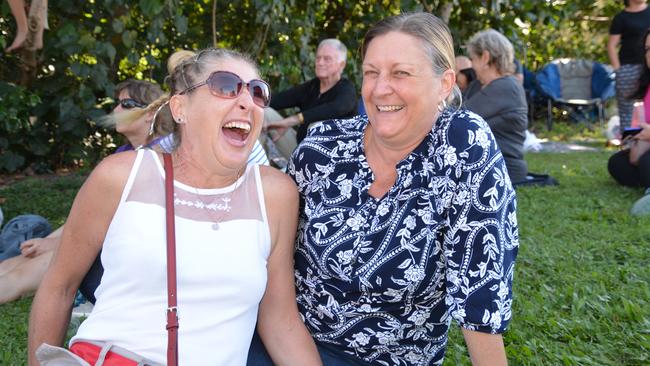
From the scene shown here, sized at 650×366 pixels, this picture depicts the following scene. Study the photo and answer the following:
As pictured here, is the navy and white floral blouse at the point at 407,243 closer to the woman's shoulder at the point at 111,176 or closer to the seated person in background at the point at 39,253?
the woman's shoulder at the point at 111,176

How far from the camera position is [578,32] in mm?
17859

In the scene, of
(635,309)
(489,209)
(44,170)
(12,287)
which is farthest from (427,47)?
(44,170)

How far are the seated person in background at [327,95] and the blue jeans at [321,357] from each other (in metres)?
5.32

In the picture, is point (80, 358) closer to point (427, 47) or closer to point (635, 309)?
point (427, 47)

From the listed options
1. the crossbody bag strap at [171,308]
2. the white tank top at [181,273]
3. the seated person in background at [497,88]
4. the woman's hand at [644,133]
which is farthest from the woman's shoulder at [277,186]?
the woman's hand at [644,133]

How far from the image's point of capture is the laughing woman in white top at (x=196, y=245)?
83.3 inches

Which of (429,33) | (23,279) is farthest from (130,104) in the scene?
(429,33)

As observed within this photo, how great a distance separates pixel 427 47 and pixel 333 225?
64cm

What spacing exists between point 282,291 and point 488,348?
2.29 feet

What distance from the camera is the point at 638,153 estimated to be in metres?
6.91

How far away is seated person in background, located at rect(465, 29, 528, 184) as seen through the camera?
7127 millimetres

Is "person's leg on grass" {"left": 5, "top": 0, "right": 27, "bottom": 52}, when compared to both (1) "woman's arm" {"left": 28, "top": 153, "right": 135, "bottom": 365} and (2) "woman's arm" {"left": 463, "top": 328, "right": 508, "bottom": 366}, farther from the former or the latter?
(2) "woman's arm" {"left": 463, "top": 328, "right": 508, "bottom": 366}

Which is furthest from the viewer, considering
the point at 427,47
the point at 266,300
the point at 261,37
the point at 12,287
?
the point at 261,37

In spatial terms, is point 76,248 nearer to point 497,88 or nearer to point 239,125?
point 239,125
